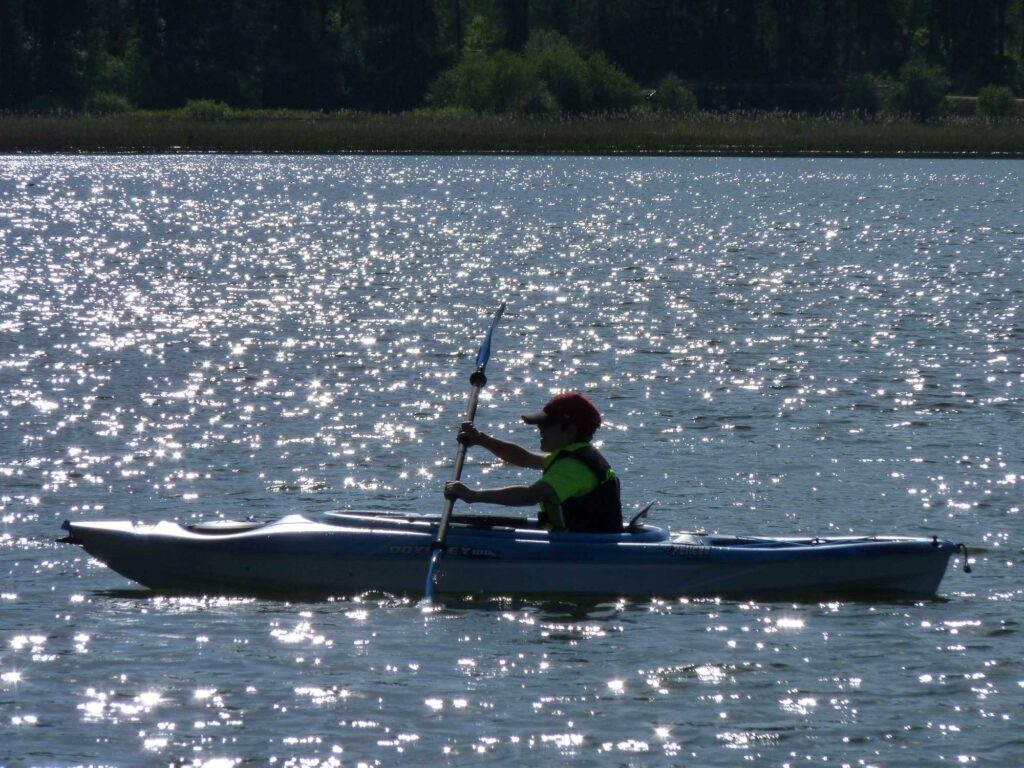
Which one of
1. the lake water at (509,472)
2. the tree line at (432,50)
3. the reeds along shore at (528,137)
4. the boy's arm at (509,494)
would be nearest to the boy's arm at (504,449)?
the boy's arm at (509,494)

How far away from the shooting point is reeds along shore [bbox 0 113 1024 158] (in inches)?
2495

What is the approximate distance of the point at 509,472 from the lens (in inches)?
612

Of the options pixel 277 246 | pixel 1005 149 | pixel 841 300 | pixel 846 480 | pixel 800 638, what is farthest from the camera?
pixel 1005 149

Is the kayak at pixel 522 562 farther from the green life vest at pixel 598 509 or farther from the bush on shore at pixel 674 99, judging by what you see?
the bush on shore at pixel 674 99

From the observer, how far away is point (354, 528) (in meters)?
11.3

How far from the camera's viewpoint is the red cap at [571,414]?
10.9 meters

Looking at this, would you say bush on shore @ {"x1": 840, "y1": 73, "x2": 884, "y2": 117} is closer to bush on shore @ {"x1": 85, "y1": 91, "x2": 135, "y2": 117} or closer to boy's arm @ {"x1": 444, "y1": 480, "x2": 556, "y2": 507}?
bush on shore @ {"x1": 85, "y1": 91, "x2": 135, "y2": 117}

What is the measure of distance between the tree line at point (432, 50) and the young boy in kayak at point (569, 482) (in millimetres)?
71904

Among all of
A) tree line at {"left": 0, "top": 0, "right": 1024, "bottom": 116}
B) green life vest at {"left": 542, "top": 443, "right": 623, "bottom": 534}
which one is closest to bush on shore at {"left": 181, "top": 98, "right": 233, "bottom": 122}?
tree line at {"left": 0, "top": 0, "right": 1024, "bottom": 116}

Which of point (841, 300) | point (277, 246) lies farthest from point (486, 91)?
point (841, 300)

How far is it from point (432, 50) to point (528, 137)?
110 ft

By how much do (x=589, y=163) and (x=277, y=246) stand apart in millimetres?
39854

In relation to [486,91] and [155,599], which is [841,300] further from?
[486,91]

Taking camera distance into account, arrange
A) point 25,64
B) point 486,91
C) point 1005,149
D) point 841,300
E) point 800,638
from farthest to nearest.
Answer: point 25,64
point 486,91
point 1005,149
point 841,300
point 800,638
